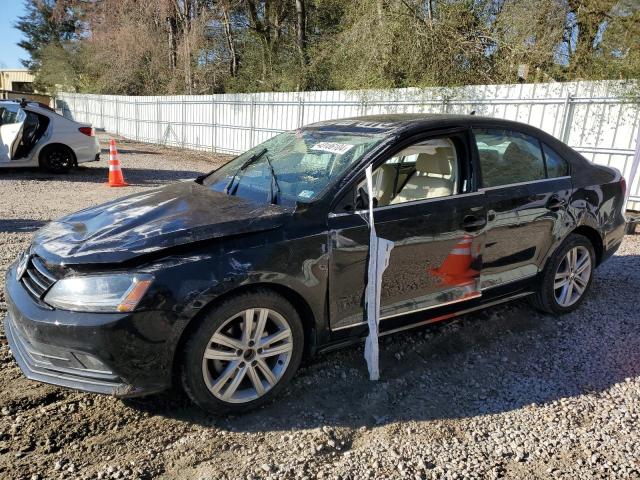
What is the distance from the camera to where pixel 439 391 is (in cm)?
313

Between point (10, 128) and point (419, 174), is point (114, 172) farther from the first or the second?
point (419, 174)

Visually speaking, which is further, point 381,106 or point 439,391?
point 381,106

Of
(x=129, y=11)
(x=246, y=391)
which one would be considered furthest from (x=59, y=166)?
(x=129, y=11)

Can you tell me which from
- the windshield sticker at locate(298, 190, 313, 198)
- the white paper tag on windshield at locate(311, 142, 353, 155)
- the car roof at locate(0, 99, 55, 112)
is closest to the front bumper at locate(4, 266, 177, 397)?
the windshield sticker at locate(298, 190, 313, 198)

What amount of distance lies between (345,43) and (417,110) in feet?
15.4

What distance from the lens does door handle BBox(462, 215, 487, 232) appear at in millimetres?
3391

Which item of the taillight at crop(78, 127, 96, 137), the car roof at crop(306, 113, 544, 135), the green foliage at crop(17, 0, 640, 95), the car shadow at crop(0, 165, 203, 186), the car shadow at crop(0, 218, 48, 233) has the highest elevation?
the green foliage at crop(17, 0, 640, 95)

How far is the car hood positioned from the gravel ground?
3.06 ft

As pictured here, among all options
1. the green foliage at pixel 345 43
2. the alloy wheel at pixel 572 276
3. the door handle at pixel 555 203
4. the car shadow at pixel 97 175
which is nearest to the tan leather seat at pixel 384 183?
the door handle at pixel 555 203

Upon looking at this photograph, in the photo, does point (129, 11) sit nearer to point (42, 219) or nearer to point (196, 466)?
point (42, 219)

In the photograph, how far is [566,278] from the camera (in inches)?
166

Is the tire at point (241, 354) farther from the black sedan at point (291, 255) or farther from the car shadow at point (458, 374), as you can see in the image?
the car shadow at point (458, 374)

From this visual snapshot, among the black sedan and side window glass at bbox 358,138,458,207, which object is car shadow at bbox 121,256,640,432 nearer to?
the black sedan

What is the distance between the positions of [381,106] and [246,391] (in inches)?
396
